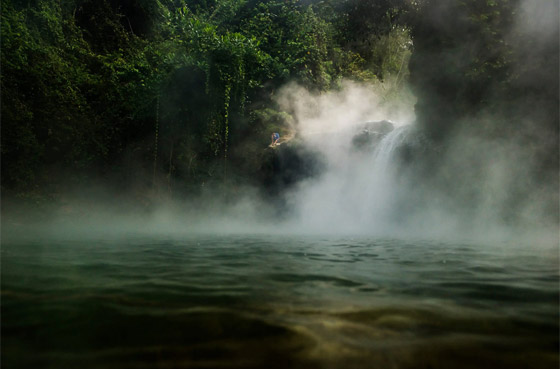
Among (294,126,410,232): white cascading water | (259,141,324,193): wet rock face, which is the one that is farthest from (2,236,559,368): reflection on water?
(259,141,324,193): wet rock face

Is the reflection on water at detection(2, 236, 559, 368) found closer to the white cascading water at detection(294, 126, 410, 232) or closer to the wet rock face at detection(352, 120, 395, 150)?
the white cascading water at detection(294, 126, 410, 232)

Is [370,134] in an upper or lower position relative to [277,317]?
→ upper

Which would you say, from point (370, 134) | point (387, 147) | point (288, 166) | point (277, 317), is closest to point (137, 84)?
point (288, 166)

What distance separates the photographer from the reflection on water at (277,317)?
1275 mm

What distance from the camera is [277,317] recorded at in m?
1.76

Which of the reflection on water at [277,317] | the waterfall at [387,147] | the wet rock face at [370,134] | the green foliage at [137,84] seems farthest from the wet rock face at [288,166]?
the reflection on water at [277,317]

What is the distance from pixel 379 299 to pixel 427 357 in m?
0.85

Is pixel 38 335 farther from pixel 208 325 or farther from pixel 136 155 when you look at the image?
pixel 136 155

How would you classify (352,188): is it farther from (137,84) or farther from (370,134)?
(137,84)

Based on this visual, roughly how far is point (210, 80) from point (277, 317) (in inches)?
563

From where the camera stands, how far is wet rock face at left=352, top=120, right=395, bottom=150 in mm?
13352

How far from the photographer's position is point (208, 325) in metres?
1.62

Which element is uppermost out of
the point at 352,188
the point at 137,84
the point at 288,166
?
the point at 137,84

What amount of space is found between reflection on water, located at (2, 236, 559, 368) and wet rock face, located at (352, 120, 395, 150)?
34.2 ft
